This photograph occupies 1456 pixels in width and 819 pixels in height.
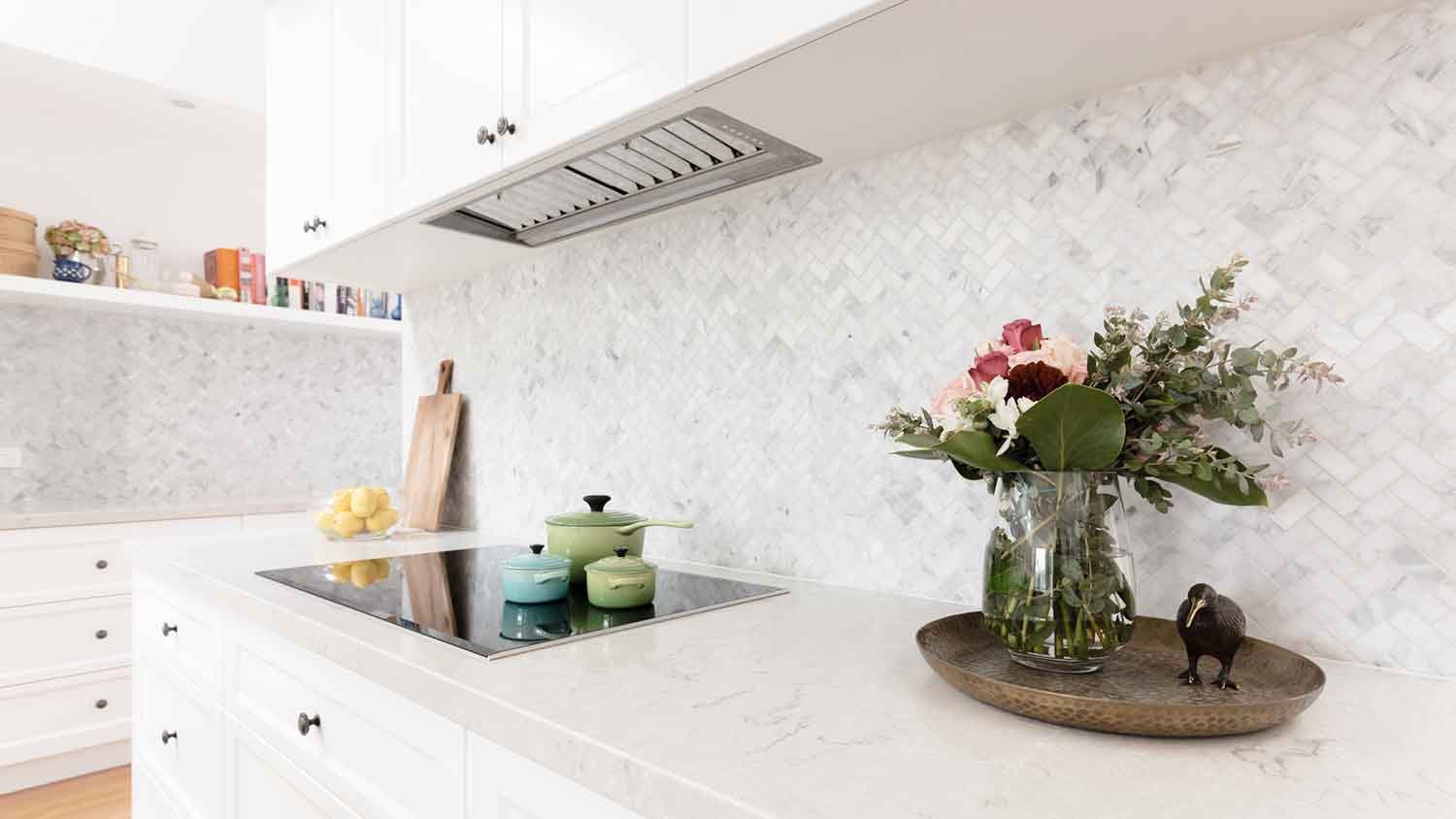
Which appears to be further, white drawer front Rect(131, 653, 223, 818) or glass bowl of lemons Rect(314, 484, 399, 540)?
glass bowl of lemons Rect(314, 484, 399, 540)

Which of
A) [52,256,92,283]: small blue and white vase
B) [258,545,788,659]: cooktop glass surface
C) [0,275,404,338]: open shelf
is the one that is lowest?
[258,545,788,659]: cooktop glass surface

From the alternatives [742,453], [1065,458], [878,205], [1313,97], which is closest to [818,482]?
[742,453]

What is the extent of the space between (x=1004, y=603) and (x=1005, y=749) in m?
0.18

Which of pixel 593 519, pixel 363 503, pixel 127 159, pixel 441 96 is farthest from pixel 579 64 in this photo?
pixel 127 159

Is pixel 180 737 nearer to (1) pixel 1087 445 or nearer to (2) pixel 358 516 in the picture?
(2) pixel 358 516

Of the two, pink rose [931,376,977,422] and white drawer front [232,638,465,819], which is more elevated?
pink rose [931,376,977,422]

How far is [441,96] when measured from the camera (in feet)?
4.51

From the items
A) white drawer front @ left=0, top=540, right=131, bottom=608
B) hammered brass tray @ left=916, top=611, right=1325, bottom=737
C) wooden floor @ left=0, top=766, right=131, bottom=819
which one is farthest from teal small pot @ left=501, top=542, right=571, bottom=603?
white drawer front @ left=0, top=540, right=131, bottom=608

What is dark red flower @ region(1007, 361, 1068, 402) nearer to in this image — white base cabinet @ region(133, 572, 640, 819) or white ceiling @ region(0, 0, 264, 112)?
white base cabinet @ region(133, 572, 640, 819)

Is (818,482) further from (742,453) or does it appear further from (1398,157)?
(1398,157)

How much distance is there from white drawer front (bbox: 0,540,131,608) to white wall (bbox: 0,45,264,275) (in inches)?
48.0

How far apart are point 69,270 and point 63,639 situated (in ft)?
4.63

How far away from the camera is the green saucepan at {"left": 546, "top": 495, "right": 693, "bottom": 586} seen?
1290mm

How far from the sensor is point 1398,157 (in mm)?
803
